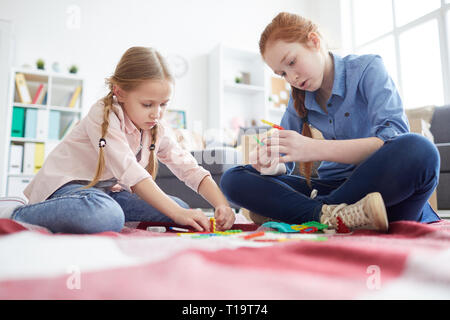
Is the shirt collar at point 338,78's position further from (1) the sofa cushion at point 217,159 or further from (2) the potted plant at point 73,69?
(2) the potted plant at point 73,69

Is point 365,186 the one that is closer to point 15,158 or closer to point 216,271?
point 216,271

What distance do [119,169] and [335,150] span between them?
496 mm

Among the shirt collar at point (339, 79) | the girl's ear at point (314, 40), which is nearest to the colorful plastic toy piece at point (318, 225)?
the shirt collar at point (339, 79)

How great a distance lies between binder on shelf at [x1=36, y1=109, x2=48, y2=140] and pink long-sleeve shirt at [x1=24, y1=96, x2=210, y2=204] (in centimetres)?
178

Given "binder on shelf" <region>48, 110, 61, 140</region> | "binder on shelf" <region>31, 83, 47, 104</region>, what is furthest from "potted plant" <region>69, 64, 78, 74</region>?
"binder on shelf" <region>48, 110, 61, 140</region>

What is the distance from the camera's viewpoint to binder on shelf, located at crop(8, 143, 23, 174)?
7.84ft

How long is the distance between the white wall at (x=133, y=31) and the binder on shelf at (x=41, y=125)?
410mm

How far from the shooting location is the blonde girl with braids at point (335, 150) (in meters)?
0.70

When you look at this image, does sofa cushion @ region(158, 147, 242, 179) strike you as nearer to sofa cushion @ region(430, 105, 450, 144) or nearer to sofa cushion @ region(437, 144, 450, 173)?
sofa cushion @ region(437, 144, 450, 173)

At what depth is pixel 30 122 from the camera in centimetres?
246

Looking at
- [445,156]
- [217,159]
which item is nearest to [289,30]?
[217,159]

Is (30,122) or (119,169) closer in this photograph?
(119,169)

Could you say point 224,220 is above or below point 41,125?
below
